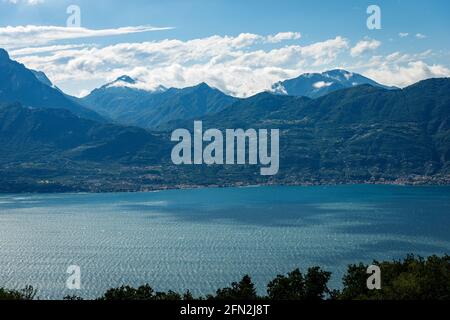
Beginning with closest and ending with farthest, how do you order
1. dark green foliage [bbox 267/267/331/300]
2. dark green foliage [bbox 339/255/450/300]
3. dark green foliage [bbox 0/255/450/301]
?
dark green foliage [bbox 339/255/450/300], dark green foliage [bbox 0/255/450/301], dark green foliage [bbox 267/267/331/300]

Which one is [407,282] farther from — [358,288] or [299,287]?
[299,287]

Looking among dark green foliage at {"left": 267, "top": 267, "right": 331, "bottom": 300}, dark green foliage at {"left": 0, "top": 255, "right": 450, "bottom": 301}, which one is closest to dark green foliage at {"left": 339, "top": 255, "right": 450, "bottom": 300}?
dark green foliage at {"left": 0, "top": 255, "right": 450, "bottom": 301}

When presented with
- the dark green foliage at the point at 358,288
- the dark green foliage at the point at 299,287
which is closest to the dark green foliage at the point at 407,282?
the dark green foliage at the point at 358,288

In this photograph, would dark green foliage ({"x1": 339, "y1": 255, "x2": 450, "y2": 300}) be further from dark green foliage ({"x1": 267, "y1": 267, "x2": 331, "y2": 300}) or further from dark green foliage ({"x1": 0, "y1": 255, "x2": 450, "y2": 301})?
dark green foliage ({"x1": 267, "y1": 267, "x2": 331, "y2": 300})

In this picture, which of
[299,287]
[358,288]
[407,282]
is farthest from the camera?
[299,287]

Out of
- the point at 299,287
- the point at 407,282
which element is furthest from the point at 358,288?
the point at 407,282

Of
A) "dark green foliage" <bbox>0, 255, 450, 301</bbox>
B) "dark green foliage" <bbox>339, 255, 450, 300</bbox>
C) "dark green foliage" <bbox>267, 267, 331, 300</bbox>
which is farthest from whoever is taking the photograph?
"dark green foliage" <bbox>267, 267, 331, 300</bbox>

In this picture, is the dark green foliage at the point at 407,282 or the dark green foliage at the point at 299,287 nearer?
the dark green foliage at the point at 407,282

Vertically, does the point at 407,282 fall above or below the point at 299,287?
above

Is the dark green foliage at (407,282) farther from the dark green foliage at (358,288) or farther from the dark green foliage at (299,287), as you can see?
the dark green foliage at (299,287)

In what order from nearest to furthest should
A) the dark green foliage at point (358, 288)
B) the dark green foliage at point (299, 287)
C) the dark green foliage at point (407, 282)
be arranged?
the dark green foliage at point (407, 282) < the dark green foliage at point (358, 288) < the dark green foliage at point (299, 287)

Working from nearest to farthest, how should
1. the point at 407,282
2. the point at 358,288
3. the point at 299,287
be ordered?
the point at 407,282 < the point at 358,288 < the point at 299,287

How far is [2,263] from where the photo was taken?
195000 millimetres

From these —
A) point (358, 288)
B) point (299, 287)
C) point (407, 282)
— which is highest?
point (407, 282)
